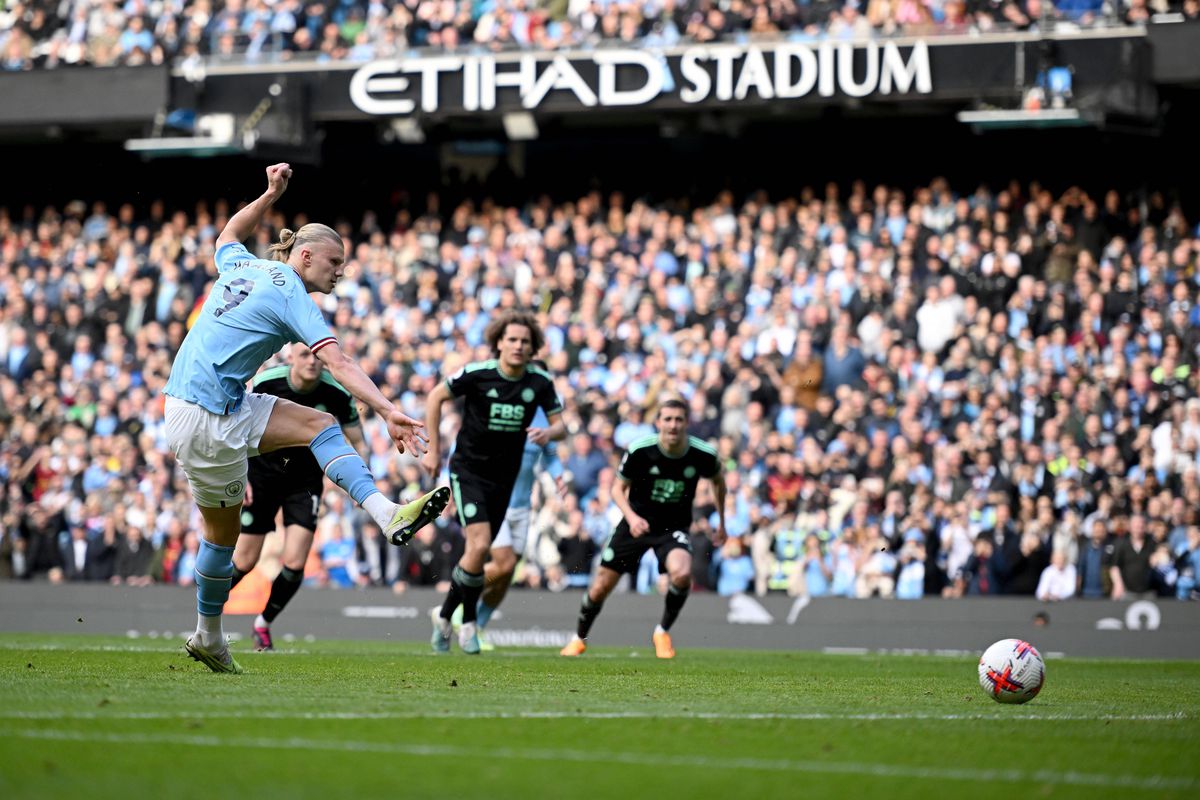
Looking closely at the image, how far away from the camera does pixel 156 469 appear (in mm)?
23078

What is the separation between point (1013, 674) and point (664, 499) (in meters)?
6.00

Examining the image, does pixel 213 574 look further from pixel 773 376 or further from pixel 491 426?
pixel 773 376

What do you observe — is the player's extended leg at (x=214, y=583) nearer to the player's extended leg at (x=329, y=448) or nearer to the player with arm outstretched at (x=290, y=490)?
the player's extended leg at (x=329, y=448)

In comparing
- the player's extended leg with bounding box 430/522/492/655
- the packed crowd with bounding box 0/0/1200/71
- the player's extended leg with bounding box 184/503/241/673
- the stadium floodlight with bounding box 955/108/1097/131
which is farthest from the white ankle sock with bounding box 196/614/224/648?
the packed crowd with bounding box 0/0/1200/71

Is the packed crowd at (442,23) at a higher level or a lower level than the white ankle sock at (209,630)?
higher

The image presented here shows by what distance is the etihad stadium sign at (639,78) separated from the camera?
2319cm

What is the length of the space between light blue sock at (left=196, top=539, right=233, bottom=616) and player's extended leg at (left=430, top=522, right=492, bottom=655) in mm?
3623

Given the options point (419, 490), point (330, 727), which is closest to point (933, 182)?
point (419, 490)

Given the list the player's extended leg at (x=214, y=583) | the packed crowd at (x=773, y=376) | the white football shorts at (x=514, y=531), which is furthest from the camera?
the packed crowd at (x=773, y=376)

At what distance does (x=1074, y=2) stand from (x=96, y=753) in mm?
20146

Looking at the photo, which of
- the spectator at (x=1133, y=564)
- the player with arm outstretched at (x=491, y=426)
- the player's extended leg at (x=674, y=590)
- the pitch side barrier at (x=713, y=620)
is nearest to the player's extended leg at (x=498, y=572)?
the player with arm outstretched at (x=491, y=426)

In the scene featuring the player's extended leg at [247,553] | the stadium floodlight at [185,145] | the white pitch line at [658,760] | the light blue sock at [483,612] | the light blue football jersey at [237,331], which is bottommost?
the white pitch line at [658,760]

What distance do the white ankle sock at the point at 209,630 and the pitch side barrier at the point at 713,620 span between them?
27.0 feet

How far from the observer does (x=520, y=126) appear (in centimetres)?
2575
